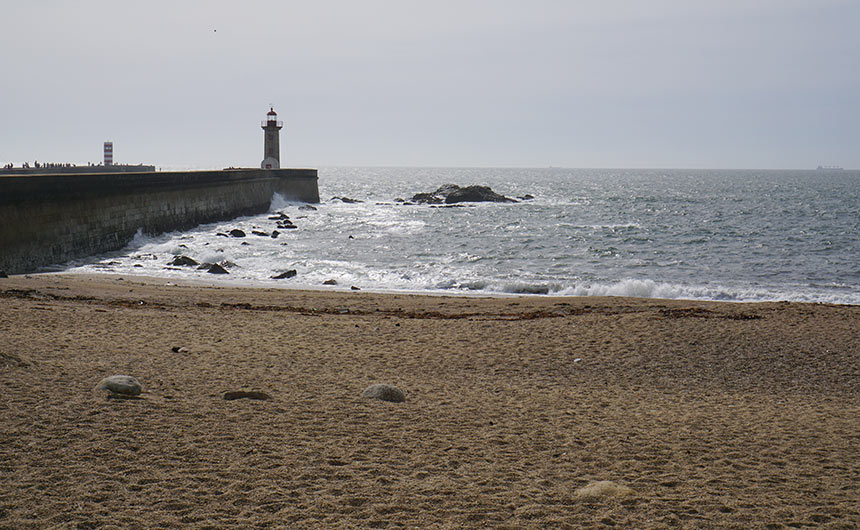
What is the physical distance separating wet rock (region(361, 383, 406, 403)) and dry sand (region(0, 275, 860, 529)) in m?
0.10

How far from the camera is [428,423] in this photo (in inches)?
261

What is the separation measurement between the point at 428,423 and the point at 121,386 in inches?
107

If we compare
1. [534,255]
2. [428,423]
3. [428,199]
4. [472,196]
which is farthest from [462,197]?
[428,423]

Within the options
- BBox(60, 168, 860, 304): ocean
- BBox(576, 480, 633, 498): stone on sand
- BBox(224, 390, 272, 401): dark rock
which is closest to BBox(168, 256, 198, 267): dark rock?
BBox(60, 168, 860, 304): ocean

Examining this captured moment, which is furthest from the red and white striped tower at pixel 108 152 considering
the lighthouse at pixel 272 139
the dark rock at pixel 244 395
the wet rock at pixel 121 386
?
the dark rock at pixel 244 395

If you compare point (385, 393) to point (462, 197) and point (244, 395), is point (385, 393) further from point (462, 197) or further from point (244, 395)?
point (462, 197)

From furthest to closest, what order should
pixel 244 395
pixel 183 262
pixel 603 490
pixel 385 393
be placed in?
pixel 183 262
pixel 385 393
pixel 244 395
pixel 603 490

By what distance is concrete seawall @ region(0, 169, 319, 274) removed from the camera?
1916 centimetres

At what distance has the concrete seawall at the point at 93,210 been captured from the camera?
19.2 m

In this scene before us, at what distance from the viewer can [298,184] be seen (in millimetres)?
57312

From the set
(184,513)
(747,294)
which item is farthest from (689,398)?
(747,294)

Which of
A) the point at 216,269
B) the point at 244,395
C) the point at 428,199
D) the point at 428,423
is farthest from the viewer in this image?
the point at 428,199

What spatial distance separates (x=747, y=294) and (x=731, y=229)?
21.6m

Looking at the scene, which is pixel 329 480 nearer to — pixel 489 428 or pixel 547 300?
pixel 489 428
